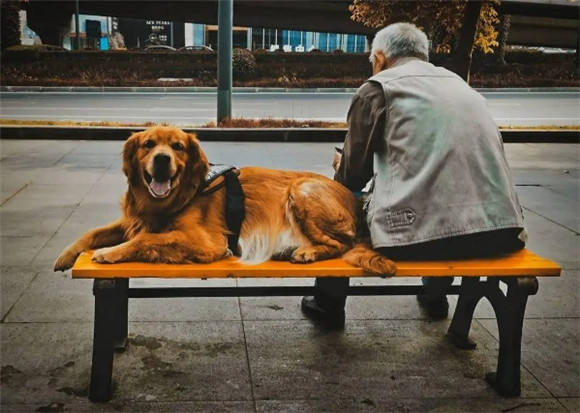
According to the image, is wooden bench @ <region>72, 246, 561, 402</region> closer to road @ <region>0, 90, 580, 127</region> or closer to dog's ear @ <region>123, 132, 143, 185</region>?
dog's ear @ <region>123, 132, 143, 185</region>

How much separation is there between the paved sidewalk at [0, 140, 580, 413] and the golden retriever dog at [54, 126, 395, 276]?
63 cm

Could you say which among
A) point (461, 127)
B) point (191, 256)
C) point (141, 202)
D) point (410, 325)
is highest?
point (461, 127)

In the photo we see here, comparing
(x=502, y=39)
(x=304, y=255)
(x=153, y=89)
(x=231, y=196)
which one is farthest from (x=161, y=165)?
(x=502, y=39)

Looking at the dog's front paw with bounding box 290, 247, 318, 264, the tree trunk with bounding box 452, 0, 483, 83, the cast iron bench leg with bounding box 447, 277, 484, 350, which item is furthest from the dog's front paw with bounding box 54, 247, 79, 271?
the tree trunk with bounding box 452, 0, 483, 83

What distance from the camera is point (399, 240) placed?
343 cm

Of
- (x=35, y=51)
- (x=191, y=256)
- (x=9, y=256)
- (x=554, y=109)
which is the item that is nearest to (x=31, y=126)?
(x=9, y=256)

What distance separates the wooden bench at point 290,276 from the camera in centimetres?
322

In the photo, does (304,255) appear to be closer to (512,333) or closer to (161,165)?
(161,165)

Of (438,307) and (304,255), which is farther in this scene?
(438,307)

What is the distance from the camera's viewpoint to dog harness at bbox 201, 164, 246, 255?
3.53 metres

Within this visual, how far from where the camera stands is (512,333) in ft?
11.6

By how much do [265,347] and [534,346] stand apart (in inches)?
62.0

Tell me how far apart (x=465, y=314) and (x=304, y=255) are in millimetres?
1186

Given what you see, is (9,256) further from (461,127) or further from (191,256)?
(461,127)
